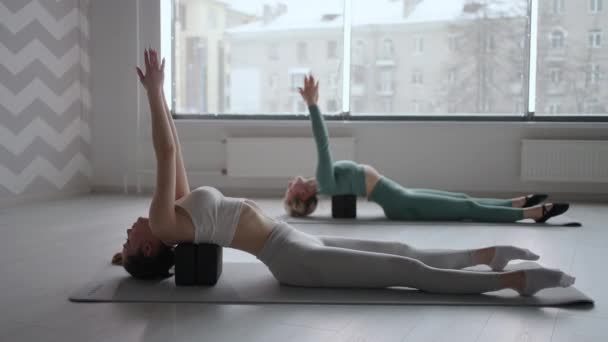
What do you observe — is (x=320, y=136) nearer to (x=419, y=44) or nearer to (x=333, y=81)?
(x=333, y=81)

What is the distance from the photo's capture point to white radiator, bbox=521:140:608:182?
4961 mm

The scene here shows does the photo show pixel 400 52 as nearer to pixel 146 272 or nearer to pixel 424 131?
pixel 424 131

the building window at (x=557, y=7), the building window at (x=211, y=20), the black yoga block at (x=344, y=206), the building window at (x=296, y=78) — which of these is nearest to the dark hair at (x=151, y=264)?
the black yoga block at (x=344, y=206)

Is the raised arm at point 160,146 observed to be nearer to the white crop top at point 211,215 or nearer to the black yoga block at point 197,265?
the white crop top at point 211,215

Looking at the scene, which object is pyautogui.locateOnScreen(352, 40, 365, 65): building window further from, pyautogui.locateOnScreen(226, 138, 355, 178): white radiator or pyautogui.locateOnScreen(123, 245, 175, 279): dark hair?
pyautogui.locateOnScreen(123, 245, 175, 279): dark hair

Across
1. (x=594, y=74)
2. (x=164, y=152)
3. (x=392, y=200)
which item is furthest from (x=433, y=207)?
(x=594, y=74)

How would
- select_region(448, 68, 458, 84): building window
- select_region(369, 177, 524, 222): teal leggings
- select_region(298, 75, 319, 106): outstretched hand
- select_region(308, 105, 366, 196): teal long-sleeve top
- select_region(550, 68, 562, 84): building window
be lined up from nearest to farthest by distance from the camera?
1. select_region(298, 75, 319, 106): outstretched hand
2. select_region(308, 105, 366, 196): teal long-sleeve top
3. select_region(369, 177, 524, 222): teal leggings
4. select_region(550, 68, 562, 84): building window
5. select_region(448, 68, 458, 84): building window

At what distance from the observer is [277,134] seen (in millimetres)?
5512

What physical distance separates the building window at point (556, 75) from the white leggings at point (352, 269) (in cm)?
364

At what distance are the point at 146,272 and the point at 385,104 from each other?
3712 millimetres

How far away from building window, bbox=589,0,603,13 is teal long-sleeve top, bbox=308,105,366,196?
2.74 meters

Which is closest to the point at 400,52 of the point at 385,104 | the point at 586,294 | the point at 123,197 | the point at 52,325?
the point at 385,104

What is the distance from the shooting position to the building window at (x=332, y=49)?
5.61 m

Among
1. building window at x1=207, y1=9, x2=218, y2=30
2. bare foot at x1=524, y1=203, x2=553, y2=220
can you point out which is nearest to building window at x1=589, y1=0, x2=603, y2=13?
bare foot at x1=524, y1=203, x2=553, y2=220
